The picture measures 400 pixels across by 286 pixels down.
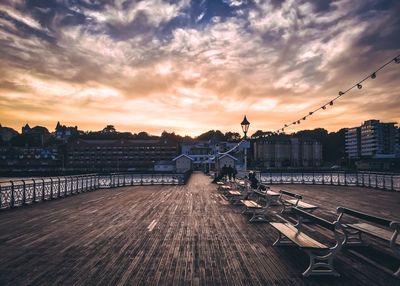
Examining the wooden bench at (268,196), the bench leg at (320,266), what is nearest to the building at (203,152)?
the wooden bench at (268,196)

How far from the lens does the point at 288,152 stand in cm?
13675

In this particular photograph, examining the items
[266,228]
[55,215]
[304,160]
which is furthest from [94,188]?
[304,160]

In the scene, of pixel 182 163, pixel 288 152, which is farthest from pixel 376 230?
pixel 288 152

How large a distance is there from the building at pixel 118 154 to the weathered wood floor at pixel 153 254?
375 ft

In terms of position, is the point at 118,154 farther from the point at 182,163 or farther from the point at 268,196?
the point at 268,196

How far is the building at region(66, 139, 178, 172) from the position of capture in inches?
4985

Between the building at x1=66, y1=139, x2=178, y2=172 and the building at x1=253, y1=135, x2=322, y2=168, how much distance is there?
3797 centimetres

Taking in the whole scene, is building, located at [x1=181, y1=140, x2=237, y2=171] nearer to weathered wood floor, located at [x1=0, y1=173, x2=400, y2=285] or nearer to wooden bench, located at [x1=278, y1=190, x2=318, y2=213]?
wooden bench, located at [x1=278, y1=190, x2=318, y2=213]

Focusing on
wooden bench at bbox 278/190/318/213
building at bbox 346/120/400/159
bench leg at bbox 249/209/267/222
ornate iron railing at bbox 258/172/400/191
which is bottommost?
ornate iron railing at bbox 258/172/400/191

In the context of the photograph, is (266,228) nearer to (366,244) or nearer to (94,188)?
(366,244)

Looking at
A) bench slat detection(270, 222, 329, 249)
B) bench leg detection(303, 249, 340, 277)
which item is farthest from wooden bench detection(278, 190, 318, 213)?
bench leg detection(303, 249, 340, 277)

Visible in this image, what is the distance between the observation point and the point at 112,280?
5.71m

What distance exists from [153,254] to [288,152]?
5340 inches

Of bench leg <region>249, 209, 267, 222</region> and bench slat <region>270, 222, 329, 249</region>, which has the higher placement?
bench slat <region>270, 222, 329, 249</region>
